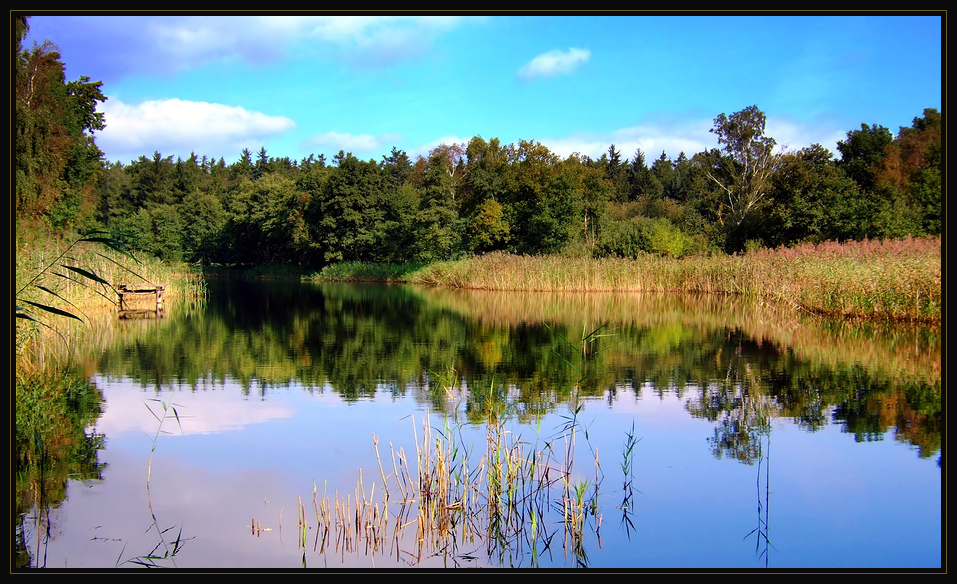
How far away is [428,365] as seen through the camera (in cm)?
1170

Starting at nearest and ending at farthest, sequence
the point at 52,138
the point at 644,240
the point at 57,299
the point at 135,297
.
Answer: the point at 57,299, the point at 135,297, the point at 52,138, the point at 644,240

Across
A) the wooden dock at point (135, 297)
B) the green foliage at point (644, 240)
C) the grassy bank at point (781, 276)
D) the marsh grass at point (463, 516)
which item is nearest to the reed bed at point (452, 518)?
the marsh grass at point (463, 516)

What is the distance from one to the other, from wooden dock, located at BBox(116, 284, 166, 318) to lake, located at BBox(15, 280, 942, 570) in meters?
6.89

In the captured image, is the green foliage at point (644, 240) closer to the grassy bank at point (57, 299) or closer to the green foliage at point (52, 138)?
the grassy bank at point (57, 299)

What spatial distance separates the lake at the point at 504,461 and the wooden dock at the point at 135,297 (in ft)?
22.6

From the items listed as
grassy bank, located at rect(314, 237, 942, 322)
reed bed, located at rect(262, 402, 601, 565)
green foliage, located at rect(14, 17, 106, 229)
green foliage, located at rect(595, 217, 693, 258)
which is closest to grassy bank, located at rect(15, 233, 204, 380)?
reed bed, located at rect(262, 402, 601, 565)

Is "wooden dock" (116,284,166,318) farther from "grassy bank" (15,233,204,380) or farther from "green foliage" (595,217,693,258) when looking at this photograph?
"green foliage" (595,217,693,258)

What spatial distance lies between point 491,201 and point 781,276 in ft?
69.4

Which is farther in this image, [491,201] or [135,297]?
[491,201]

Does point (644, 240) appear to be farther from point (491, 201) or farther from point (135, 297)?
point (135, 297)

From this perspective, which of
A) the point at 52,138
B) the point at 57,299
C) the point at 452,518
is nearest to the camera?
the point at 452,518

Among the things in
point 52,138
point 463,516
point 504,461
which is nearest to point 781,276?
point 504,461

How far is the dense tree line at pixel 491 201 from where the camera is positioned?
31.2m

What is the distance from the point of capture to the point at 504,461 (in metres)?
5.75
